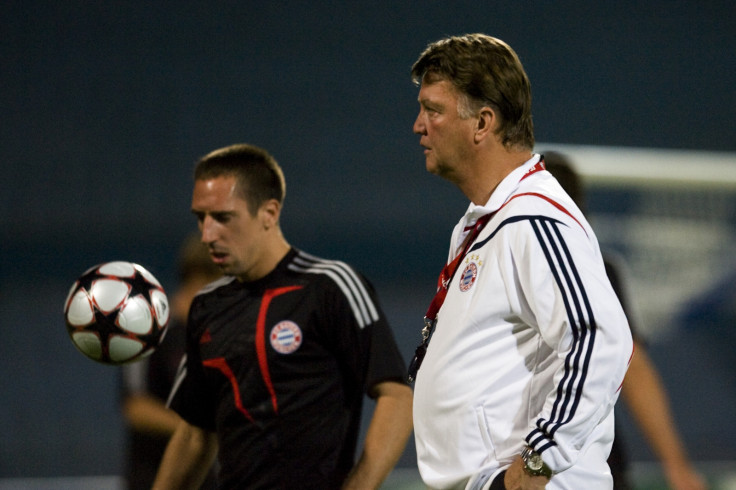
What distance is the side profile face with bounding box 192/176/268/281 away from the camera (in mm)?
2967

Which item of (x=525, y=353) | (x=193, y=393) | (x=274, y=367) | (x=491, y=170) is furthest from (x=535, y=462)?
(x=193, y=393)

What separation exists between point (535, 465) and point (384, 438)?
978mm

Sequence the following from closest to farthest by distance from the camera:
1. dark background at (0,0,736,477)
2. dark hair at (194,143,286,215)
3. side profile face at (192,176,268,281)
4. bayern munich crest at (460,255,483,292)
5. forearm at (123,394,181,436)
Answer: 1. bayern munich crest at (460,255,483,292)
2. side profile face at (192,176,268,281)
3. dark hair at (194,143,286,215)
4. forearm at (123,394,181,436)
5. dark background at (0,0,736,477)

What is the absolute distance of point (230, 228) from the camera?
119 inches

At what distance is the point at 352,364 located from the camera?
2797 millimetres

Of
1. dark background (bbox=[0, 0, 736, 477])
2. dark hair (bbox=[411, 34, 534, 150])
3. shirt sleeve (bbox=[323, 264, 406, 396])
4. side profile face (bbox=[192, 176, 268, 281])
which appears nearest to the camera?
dark hair (bbox=[411, 34, 534, 150])

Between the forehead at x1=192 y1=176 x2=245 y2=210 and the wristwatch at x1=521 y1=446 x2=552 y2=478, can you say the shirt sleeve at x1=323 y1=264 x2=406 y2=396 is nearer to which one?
the forehead at x1=192 y1=176 x2=245 y2=210

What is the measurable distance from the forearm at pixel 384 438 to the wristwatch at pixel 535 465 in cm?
91

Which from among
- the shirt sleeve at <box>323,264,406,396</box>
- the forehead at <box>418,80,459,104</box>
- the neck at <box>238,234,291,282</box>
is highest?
the forehead at <box>418,80,459,104</box>

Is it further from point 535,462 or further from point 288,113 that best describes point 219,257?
point 288,113

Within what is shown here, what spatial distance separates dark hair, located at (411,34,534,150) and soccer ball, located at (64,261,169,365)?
1.34m

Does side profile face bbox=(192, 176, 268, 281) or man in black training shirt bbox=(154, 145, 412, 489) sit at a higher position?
side profile face bbox=(192, 176, 268, 281)

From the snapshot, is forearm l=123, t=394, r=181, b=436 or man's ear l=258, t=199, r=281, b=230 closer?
man's ear l=258, t=199, r=281, b=230

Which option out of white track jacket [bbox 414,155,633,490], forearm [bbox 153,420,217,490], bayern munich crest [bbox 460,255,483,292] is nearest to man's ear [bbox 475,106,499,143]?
white track jacket [bbox 414,155,633,490]
